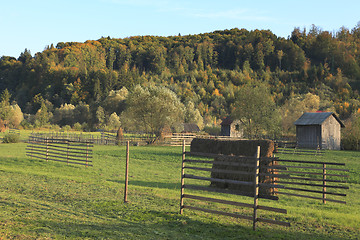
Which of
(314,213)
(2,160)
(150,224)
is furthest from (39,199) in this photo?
(2,160)

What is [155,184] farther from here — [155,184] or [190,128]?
[190,128]

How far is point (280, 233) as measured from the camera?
7.88 metres

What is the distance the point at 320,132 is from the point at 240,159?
116 ft

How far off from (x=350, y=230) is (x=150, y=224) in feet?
15.9

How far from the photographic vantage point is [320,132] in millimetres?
46500

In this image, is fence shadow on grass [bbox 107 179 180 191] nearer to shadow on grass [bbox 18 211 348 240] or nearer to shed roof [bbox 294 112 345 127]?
shadow on grass [bbox 18 211 348 240]

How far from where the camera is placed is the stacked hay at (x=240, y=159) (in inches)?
381

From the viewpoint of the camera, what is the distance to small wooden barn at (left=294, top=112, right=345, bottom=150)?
46.4 metres

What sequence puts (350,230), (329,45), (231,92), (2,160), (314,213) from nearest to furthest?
(350,230), (314,213), (2,160), (231,92), (329,45)

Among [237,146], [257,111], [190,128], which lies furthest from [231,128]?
[237,146]

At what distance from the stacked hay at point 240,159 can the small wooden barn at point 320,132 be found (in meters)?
24.5

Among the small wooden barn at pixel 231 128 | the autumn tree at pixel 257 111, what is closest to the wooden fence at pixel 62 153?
the autumn tree at pixel 257 111

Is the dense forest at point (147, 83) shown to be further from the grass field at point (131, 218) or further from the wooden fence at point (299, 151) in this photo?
the grass field at point (131, 218)

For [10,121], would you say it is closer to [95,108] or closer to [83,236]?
[95,108]
